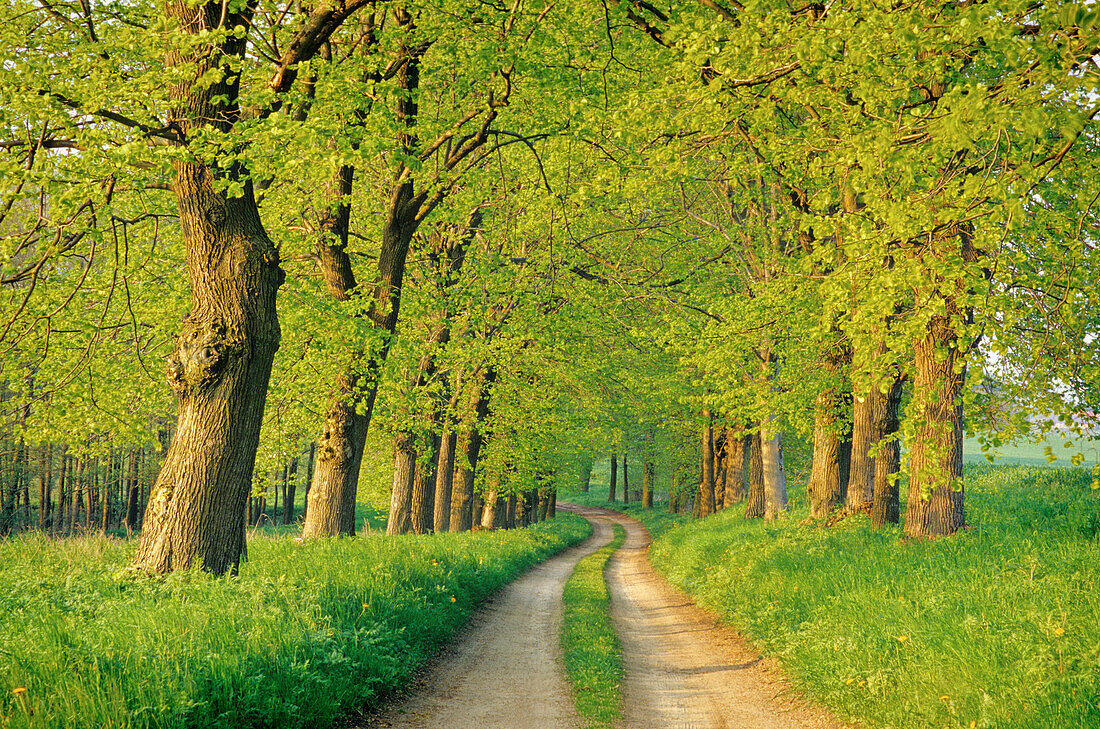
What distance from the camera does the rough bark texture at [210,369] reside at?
7574 millimetres

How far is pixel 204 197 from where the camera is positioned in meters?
7.82

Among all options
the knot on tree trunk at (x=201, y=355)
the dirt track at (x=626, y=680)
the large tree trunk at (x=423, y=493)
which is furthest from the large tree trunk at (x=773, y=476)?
the knot on tree trunk at (x=201, y=355)

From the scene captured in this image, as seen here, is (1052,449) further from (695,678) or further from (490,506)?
(490,506)

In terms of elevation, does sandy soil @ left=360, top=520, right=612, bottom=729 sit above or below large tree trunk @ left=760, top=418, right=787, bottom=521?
below

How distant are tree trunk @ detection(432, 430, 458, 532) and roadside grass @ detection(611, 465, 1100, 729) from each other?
10.4 m

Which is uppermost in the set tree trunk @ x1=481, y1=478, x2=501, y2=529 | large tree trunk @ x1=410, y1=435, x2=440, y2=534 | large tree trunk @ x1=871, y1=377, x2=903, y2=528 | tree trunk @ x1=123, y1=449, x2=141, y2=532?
large tree trunk @ x1=871, y1=377, x2=903, y2=528

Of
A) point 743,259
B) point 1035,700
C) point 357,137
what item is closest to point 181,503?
point 357,137

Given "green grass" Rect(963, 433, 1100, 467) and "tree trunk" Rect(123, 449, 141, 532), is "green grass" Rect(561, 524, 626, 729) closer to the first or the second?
"green grass" Rect(963, 433, 1100, 467)

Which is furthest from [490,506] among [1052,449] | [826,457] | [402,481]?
[1052,449]

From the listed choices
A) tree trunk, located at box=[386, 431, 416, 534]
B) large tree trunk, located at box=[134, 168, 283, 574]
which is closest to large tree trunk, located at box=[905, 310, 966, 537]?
large tree trunk, located at box=[134, 168, 283, 574]

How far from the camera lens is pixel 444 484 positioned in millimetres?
21531

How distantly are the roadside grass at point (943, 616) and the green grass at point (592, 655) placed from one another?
78.8 inches

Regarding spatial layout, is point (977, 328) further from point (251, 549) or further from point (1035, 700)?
point (251, 549)

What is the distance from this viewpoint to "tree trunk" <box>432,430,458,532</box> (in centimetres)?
2111
